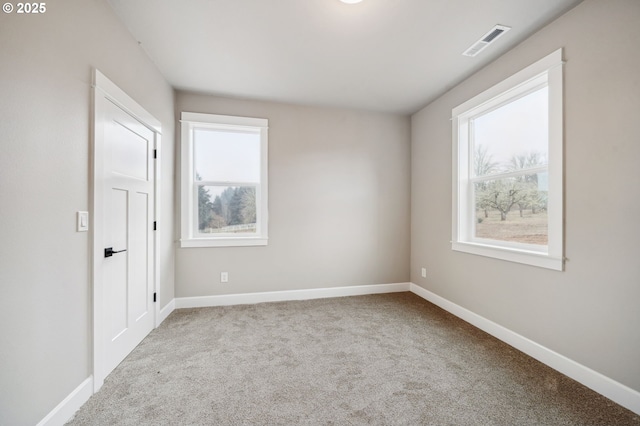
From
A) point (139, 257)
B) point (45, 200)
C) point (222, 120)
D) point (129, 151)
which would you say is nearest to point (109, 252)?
point (139, 257)

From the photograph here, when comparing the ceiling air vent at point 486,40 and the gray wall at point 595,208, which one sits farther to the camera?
the ceiling air vent at point 486,40

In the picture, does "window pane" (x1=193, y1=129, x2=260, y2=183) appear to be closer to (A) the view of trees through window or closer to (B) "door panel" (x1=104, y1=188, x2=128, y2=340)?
(B) "door panel" (x1=104, y1=188, x2=128, y2=340)

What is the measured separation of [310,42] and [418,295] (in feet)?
11.1

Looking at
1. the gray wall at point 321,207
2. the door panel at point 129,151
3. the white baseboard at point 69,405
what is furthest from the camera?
the gray wall at point 321,207

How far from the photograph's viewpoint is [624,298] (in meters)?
1.68

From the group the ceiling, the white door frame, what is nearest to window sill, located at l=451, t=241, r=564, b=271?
the ceiling

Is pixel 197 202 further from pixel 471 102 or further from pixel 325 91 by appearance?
pixel 471 102

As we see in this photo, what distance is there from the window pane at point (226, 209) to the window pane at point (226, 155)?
0.48ft

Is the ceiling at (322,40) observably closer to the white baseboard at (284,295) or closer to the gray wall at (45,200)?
the gray wall at (45,200)

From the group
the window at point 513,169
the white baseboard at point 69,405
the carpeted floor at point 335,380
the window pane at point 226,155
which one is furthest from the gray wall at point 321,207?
the white baseboard at point 69,405

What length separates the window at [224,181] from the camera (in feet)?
11.1

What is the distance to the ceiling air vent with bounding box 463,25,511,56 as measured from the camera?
2.15m

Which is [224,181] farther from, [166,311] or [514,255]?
[514,255]

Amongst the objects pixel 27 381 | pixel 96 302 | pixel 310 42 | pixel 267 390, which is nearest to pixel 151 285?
pixel 96 302
